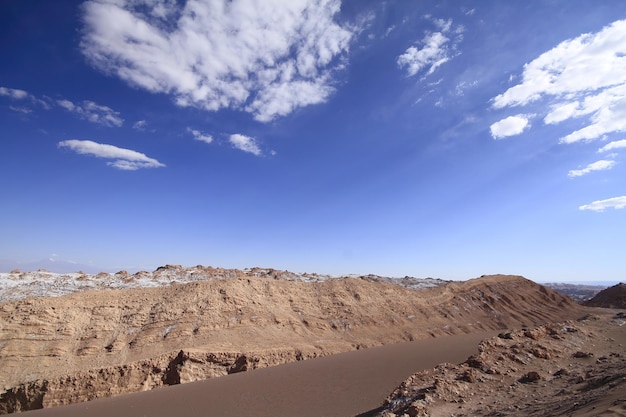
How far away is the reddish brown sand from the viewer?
480 inches

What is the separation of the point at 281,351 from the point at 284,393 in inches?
267

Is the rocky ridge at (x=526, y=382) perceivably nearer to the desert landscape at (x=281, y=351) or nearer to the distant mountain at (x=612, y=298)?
the desert landscape at (x=281, y=351)

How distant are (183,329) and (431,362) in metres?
14.3

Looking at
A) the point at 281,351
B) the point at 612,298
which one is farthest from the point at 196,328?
the point at 612,298

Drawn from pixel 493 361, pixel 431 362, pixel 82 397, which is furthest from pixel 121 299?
pixel 493 361

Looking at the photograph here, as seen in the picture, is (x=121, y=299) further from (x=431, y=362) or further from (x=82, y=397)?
(x=431, y=362)

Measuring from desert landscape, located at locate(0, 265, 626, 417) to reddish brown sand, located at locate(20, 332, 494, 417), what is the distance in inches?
3.9

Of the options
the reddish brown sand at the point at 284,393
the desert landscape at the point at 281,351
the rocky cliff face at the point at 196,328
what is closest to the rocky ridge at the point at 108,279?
the desert landscape at the point at 281,351

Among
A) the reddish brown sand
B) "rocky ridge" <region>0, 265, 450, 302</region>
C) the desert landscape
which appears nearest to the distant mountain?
the desert landscape

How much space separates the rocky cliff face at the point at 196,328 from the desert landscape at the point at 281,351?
0.08 metres

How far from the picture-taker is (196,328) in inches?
816

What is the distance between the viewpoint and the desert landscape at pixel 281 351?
29.8 feet

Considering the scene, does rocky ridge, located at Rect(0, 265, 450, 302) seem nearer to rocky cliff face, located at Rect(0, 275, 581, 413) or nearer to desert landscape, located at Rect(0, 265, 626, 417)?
desert landscape, located at Rect(0, 265, 626, 417)

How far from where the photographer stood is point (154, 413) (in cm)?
1280
